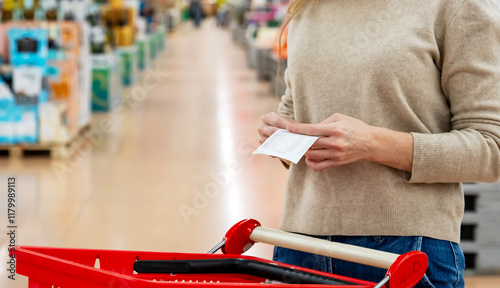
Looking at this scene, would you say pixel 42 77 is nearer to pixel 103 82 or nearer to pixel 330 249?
pixel 103 82

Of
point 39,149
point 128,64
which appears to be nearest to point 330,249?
point 39,149

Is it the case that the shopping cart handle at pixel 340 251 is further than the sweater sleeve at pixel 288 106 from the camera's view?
No

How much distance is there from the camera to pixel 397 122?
1.41 meters

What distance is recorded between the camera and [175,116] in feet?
30.9

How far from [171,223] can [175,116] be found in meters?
4.70

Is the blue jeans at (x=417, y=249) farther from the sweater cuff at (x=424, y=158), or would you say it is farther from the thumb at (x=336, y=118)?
the thumb at (x=336, y=118)

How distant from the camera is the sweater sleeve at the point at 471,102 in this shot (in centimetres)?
133

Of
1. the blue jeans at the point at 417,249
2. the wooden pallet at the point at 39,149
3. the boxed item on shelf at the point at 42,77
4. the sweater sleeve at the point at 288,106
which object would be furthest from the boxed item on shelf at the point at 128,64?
the blue jeans at the point at 417,249

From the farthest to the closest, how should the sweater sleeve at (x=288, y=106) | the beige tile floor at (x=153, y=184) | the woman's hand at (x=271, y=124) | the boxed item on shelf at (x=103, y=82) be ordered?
1. the boxed item on shelf at (x=103, y=82)
2. the beige tile floor at (x=153, y=184)
3. the sweater sleeve at (x=288, y=106)
4. the woman's hand at (x=271, y=124)

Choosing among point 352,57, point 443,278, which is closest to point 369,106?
point 352,57

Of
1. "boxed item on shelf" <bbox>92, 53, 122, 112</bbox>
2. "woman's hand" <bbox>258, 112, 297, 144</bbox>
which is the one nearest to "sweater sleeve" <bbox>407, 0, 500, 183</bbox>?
"woman's hand" <bbox>258, 112, 297, 144</bbox>

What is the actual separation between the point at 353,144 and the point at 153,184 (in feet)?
15.4

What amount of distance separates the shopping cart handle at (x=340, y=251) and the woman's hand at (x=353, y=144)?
0.47 ft

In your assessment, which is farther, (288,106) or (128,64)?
(128,64)
